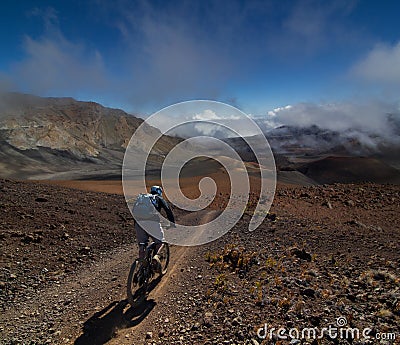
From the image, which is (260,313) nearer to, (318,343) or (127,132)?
(318,343)

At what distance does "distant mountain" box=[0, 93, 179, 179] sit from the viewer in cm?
7388

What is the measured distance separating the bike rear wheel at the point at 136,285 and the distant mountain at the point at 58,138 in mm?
57082

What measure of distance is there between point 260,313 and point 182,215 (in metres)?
9.00

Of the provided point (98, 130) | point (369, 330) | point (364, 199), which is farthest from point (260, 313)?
point (98, 130)

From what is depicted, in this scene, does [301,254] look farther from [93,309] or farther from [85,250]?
[85,250]

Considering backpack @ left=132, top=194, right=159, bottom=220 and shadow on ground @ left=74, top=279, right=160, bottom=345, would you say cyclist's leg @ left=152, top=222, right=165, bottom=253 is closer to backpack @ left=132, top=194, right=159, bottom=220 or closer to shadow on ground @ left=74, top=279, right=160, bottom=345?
backpack @ left=132, top=194, right=159, bottom=220

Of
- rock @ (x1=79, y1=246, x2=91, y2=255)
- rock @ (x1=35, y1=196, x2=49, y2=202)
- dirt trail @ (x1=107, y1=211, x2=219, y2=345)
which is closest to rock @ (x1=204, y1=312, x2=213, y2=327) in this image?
dirt trail @ (x1=107, y1=211, x2=219, y2=345)

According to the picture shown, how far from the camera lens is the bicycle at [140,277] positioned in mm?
5134

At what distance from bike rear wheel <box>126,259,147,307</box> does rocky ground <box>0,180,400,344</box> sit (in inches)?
6.8

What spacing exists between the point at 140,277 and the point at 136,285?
153 mm

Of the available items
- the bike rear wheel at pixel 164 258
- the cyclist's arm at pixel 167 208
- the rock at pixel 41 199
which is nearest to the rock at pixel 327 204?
the bike rear wheel at pixel 164 258

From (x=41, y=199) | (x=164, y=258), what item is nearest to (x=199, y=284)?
(x=164, y=258)

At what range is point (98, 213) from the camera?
11578 mm

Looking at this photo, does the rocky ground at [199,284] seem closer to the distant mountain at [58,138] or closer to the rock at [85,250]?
the rock at [85,250]
